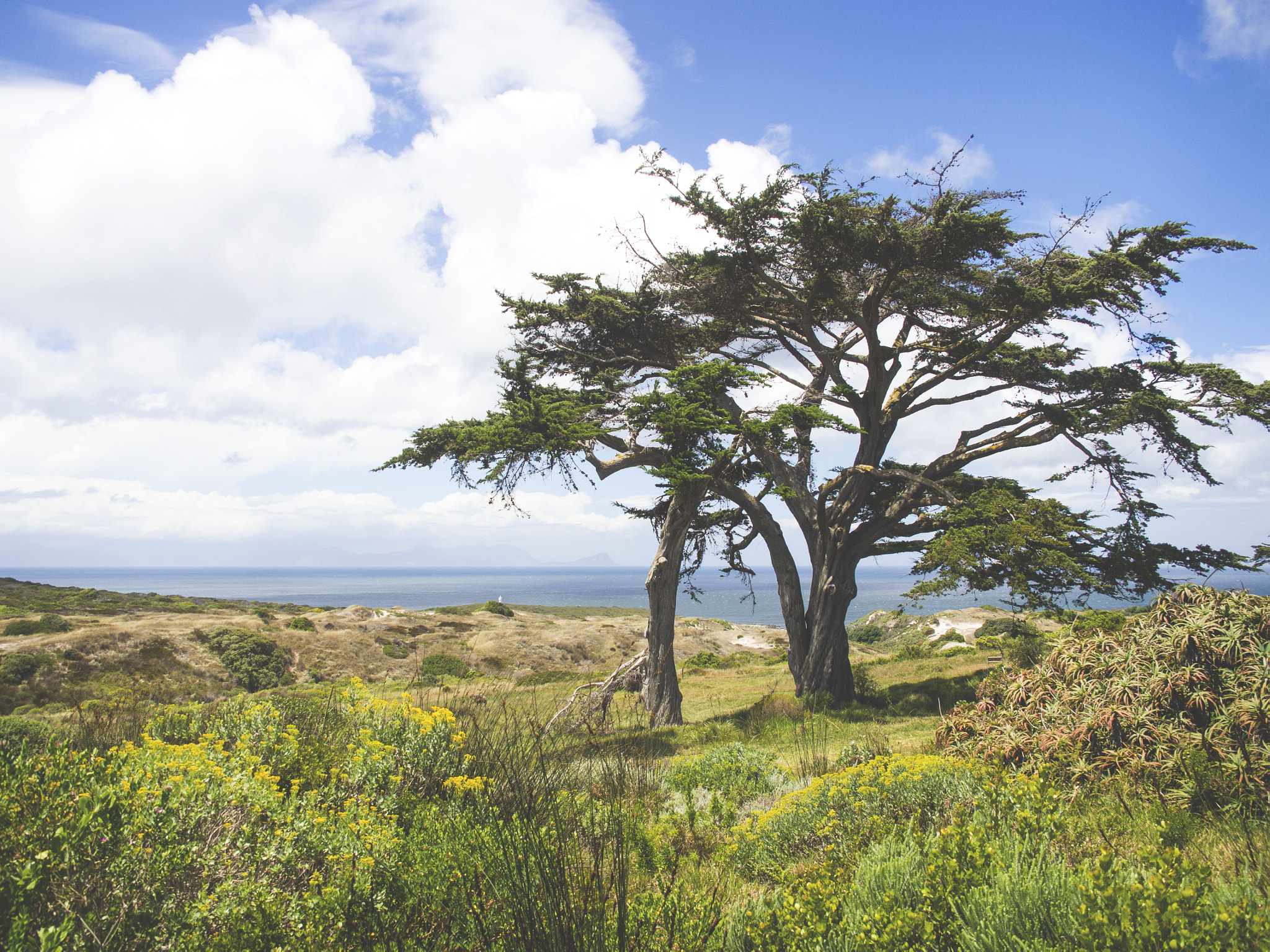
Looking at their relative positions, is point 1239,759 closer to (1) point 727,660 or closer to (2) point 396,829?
(2) point 396,829

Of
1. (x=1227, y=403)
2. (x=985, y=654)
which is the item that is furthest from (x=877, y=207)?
(x=985, y=654)

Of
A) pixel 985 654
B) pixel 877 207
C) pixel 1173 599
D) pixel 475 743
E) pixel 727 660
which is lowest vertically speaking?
pixel 727 660

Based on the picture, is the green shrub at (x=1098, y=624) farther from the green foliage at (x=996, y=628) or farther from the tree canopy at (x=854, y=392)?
the green foliage at (x=996, y=628)

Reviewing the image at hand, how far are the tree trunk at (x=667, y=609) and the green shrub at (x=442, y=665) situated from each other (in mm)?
12092

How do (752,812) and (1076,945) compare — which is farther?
(752,812)

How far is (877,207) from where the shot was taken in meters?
11.0

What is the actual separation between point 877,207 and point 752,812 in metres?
10.1

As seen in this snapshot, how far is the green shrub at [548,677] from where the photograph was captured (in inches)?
817

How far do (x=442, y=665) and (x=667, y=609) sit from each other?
47.4 ft

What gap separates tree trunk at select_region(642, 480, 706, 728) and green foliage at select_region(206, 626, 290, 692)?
1489 cm

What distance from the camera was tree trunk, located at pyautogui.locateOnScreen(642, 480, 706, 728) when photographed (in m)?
12.3

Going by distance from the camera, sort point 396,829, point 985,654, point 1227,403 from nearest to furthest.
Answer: point 396,829 → point 1227,403 → point 985,654

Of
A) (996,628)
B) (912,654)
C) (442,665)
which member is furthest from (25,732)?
(996,628)

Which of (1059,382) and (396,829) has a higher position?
(1059,382)
